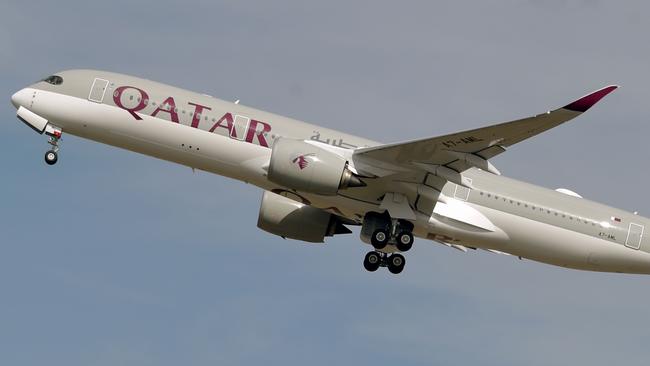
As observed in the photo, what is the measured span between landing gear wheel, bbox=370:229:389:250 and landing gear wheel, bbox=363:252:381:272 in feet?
5.61

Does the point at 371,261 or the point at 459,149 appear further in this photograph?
the point at 371,261

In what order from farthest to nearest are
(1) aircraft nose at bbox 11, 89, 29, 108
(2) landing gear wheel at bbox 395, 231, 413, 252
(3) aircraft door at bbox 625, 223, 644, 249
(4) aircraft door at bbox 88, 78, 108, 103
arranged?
(3) aircraft door at bbox 625, 223, 644, 249
(1) aircraft nose at bbox 11, 89, 29, 108
(4) aircraft door at bbox 88, 78, 108, 103
(2) landing gear wheel at bbox 395, 231, 413, 252

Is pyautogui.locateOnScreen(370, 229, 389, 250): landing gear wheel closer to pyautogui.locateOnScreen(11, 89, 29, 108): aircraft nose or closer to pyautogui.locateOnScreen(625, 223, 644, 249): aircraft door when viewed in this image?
pyautogui.locateOnScreen(625, 223, 644, 249): aircraft door

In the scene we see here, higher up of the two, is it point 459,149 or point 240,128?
point 459,149

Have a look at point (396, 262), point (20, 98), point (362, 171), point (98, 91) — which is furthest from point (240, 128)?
point (20, 98)

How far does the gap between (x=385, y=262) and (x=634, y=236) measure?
8.98m

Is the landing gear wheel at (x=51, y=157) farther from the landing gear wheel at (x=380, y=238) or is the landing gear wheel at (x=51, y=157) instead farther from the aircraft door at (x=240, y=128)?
the landing gear wheel at (x=380, y=238)

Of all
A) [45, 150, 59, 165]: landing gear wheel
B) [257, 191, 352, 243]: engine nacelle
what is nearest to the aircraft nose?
[45, 150, 59, 165]: landing gear wheel

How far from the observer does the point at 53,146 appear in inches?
1838

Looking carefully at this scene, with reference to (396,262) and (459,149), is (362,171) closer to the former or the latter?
(459,149)

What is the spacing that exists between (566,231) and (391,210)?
644 cm

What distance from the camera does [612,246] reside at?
155 feet

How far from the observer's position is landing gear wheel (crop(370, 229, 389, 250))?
149 ft

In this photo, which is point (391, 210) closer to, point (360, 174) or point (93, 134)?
point (360, 174)
